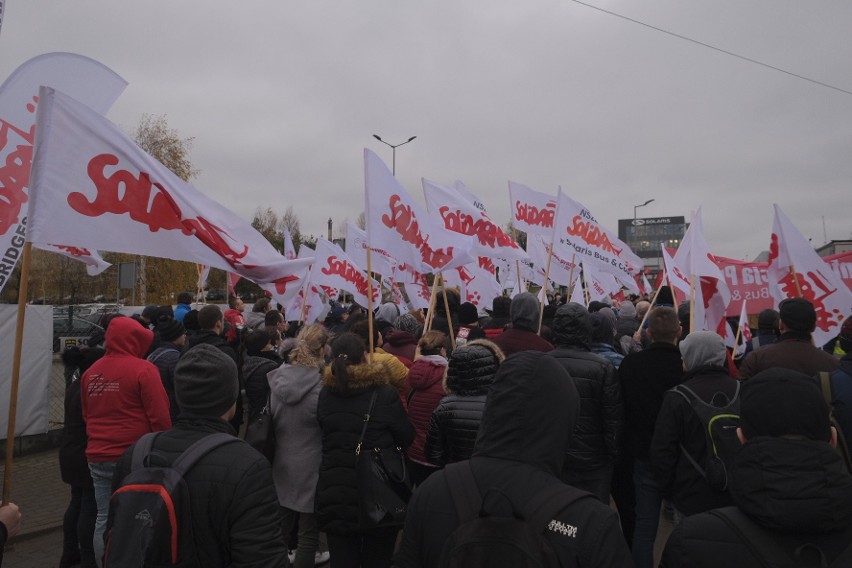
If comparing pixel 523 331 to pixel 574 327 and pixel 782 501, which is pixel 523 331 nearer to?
pixel 574 327

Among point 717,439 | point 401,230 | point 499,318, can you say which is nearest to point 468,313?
point 499,318

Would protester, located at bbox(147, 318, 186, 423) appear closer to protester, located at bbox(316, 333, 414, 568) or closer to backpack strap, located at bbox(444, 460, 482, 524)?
protester, located at bbox(316, 333, 414, 568)

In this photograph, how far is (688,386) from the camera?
3.44 meters

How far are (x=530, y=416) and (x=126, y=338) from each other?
3.11 meters

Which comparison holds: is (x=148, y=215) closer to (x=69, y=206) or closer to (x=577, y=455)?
(x=69, y=206)

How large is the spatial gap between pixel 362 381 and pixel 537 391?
6.55ft

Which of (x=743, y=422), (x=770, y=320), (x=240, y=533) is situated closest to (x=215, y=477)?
(x=240, y=533)

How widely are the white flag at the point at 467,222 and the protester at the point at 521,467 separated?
5.70 metres

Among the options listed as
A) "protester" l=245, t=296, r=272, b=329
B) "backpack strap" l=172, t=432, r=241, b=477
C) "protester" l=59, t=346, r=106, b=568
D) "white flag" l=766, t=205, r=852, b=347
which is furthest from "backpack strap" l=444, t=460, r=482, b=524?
"protester" l=245, t=296, r=272, b=329

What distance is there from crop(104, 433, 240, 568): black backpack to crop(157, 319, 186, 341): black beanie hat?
12.0ft

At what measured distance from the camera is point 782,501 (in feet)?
5.51

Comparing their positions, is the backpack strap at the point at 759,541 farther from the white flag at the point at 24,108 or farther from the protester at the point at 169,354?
the protester at the point at 169,354

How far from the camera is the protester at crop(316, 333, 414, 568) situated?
3.59 meters

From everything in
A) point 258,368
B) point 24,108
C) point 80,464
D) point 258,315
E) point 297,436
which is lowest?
point 80,464
